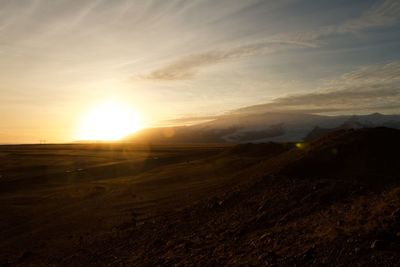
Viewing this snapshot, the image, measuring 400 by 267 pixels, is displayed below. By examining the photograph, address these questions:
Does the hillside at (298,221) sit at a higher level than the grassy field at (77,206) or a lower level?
higher

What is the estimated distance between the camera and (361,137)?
888 inches

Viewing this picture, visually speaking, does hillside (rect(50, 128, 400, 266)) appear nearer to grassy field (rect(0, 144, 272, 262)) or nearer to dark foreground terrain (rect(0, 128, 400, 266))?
dark foreground terrain (rect(0, 128, 400, 266))

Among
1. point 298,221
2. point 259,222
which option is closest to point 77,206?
point 259,222

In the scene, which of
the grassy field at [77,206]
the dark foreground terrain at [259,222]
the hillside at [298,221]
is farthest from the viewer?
the grassy field at [77,206]

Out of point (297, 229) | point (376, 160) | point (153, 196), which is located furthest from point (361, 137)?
point (153, 196)

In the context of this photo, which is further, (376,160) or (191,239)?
(376,160)

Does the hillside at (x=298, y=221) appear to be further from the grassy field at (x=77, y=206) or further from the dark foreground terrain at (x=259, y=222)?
the grassy field at (x=77, y=206)

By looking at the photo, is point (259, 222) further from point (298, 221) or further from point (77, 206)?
point (77, 206)

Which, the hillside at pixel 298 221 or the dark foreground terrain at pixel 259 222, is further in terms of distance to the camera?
the dark foreground terrain at pixel 259 222

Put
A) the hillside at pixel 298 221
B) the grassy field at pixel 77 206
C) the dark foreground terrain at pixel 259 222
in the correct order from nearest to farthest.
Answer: the hillside at pixel 298 221
the dark foreground terrain at pixel 259 222
the grassy field at pixel 77 206

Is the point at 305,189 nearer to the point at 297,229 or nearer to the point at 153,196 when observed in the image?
the point at 297,229

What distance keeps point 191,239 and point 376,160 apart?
423 inches

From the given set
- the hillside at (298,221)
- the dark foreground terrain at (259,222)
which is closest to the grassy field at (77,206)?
the dark foreground terrain at (259,222)

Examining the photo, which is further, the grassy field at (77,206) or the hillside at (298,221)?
the grassy field at (77,206)
